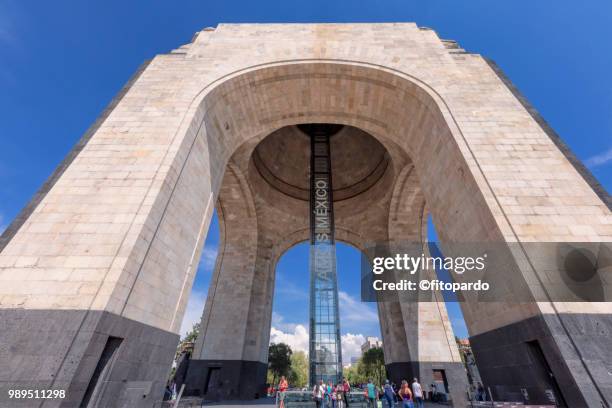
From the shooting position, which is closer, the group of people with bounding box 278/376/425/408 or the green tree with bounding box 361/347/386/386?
the group of people with bounding box 278/376/425/408

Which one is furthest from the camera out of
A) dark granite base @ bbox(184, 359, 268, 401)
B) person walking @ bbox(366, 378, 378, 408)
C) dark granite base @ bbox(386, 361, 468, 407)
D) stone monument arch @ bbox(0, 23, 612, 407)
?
dark granite base @ bbox(184, 359, 268, 401)

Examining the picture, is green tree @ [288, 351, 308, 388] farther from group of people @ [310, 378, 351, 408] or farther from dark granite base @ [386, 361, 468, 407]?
group of people @ [310, 378, 351, 408]

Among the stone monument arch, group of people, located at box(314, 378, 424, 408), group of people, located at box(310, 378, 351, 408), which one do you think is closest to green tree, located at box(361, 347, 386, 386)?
the stone monument arch

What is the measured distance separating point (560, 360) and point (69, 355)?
8082 mm

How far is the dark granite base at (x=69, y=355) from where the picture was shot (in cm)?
418

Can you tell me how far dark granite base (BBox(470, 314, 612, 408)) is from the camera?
14.3 ft

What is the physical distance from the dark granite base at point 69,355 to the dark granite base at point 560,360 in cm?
735

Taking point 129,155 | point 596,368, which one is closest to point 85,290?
point 129,155

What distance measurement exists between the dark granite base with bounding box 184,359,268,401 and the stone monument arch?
0.24 feet

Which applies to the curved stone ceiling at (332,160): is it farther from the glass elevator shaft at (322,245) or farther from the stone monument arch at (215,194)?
the stone monument arch at (215,194)

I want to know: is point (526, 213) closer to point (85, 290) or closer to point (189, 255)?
point (189, 255)

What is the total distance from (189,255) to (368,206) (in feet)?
43.8

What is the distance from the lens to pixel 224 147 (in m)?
10.3

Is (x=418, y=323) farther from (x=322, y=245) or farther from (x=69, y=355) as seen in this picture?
(x=69, y=355)
